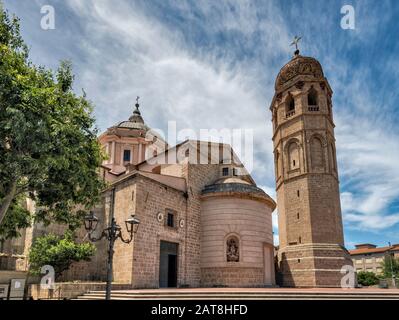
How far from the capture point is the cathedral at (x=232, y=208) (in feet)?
67.8

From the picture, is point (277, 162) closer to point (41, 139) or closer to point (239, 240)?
point (239, 240)

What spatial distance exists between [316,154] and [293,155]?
6.85 ft

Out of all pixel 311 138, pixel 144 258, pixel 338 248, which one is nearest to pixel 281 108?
pixel 311 138

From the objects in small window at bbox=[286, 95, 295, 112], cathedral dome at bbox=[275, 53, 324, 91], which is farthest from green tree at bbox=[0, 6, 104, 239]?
cathedral dome at bbox=[275, 53, 324, 91]

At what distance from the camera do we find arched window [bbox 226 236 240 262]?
912 inches

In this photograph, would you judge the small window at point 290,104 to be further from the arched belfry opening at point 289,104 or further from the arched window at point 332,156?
the arched window at point 332,156

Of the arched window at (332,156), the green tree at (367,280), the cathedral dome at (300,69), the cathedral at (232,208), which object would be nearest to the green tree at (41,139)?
the cathedral at (232,208)

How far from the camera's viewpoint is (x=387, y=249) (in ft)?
248

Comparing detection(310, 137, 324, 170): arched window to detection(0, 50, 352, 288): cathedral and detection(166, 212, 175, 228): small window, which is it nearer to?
detection(0, 50, 352, 288): cathedral

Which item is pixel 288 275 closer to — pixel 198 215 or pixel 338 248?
pixel 338 248

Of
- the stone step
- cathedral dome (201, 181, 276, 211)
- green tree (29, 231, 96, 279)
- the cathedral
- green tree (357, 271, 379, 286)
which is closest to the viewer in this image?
the stone step

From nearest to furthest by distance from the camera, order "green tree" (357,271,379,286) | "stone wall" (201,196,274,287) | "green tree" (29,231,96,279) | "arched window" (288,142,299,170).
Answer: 1. "green tree" (29,231,96,279)
2. "stone wall" (201,196,274,287)
3. "arched window" (288,142,299,170)
4. "green tree" (357,271,379,286)

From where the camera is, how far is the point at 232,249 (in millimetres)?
23406
